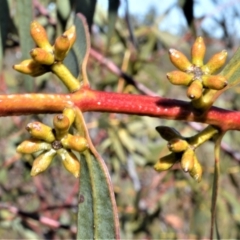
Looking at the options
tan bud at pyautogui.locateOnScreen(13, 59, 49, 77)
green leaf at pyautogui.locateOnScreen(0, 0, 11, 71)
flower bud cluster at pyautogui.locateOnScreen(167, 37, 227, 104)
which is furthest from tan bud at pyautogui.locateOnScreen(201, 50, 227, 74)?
green leaf at pyautogui.locateOnScreen(0, 0, 11, 71)

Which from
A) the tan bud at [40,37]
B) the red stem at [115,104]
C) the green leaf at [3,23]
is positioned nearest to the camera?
the red stem at [115,104]

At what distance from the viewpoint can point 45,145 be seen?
0.74 metres

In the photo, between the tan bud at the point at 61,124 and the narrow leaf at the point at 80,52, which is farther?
Answer: the narrow leaf at the point at 80,52

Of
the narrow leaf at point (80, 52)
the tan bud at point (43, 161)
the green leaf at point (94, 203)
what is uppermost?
the narrow leaf at point (80, 52)

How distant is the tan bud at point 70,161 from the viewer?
0.74 m

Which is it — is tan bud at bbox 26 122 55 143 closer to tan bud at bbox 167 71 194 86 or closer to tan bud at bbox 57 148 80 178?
tan bud at bbox 57 148 80 178

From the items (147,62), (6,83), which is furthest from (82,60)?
(6,83)

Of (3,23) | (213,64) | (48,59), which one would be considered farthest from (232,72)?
(3,23)

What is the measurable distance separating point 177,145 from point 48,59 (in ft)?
0.65

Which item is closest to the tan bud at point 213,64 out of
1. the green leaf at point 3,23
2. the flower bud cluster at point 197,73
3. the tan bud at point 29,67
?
the flower bud cluster at point 197,73

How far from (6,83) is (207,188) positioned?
1099mm

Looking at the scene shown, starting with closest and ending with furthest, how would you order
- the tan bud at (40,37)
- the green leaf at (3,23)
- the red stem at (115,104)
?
the red stem at (115,104) < the tan bud at (40,37) < the green leaf at (3,23)

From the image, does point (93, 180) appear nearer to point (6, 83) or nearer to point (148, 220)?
point (148, 220)

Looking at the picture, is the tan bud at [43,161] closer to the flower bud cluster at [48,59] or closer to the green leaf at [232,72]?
the flower bud cluster at [48,59]
